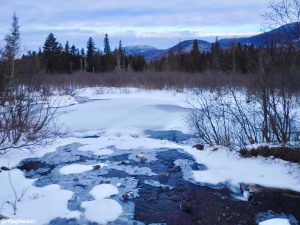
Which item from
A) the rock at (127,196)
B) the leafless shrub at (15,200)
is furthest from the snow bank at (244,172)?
the leafless shrub at (15,200)

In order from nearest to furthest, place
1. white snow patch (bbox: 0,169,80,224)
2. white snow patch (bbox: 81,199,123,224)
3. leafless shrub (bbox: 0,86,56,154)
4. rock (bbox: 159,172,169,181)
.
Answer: white snow patch (bbox: 0,169,80,224)
white snow patch (bbox: 81,199,123,224)
rock (bbox: 159,172,169,181)
leafless shrub (bbox: 0,86,56,154)

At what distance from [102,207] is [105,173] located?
231cm

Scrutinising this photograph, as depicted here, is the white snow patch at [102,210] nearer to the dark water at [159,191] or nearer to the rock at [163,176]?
the dark water at [159,191]

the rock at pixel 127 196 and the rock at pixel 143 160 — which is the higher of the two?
the rock at pixel 143 160

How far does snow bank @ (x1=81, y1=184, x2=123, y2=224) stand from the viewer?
6965mm

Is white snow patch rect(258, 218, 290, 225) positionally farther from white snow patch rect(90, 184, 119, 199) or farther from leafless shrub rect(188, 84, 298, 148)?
leafless shrub rect(188, 84, 298, 148)

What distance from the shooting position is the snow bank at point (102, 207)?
6965 mm

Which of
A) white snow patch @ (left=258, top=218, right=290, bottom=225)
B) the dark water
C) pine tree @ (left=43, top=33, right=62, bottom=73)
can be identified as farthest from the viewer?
pine tree @ (left=43, top=33, right=62, bottom=73)

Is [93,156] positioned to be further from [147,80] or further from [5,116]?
[147,80]

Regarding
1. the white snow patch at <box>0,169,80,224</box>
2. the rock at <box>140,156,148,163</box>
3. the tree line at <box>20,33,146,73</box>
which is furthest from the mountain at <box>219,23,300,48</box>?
the tree line at <box>20,33,146,73</box>

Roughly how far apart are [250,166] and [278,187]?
126cm

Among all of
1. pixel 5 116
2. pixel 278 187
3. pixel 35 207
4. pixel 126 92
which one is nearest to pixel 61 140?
pixel 5 116

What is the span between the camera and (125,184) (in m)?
8.88

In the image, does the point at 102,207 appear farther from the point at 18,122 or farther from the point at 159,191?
the point at 18,122
